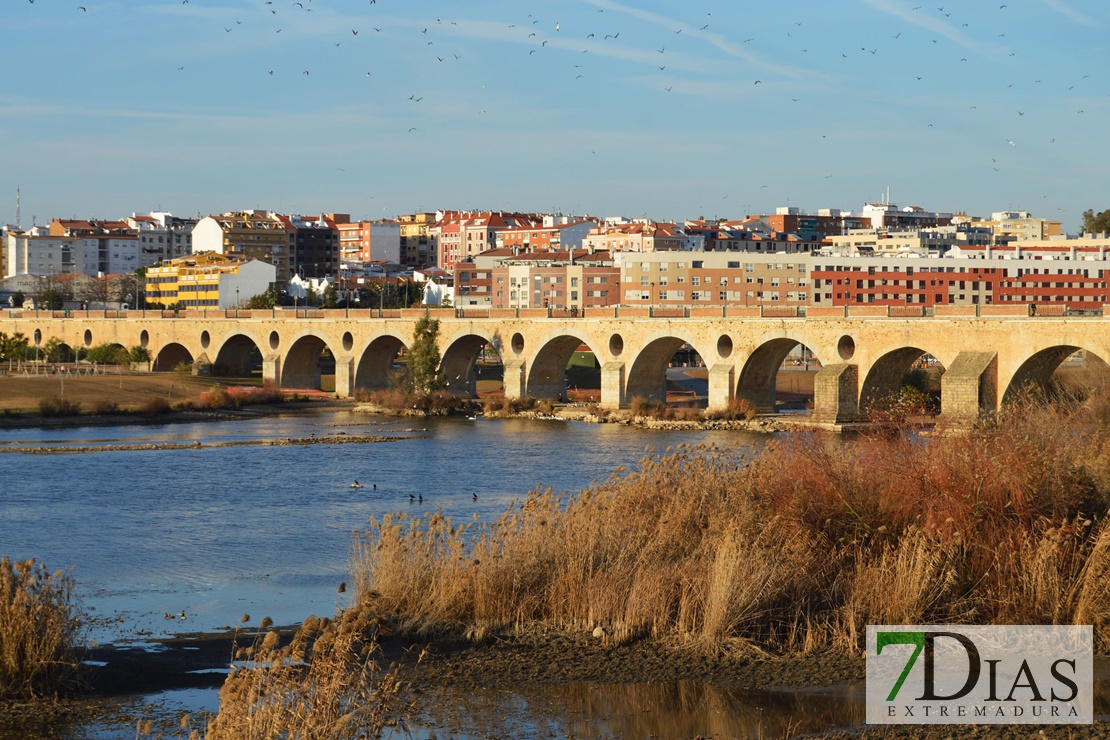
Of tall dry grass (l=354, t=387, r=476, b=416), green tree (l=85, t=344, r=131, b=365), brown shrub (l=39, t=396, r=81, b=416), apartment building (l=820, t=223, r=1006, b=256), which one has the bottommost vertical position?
tall dry grass (l=354, t=387, r=476, b=416)

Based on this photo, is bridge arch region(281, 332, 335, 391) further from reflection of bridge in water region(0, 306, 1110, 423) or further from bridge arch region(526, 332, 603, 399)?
bridge arch region(526, 332, 603, 399)

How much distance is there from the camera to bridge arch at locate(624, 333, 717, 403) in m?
50.0

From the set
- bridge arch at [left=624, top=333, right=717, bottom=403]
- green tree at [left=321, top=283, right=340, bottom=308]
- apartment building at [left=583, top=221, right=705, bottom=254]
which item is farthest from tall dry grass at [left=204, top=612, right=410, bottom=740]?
apartment building at [left=583, top=221, right=705, bottom=254]

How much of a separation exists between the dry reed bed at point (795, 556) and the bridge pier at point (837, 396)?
25.6m

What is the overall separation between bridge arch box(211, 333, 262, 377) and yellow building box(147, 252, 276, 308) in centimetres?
1934

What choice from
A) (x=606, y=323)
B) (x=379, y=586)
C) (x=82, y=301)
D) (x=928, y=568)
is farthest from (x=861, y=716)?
(x=82, y=301)

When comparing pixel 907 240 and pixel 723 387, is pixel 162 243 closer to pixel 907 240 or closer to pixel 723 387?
pixel 907 240

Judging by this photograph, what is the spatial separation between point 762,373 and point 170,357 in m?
35.8

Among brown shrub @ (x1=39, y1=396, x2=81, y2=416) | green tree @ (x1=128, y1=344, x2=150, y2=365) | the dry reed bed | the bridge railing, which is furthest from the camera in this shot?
green tree @ (x1=128, y1=344, x2=150, y2=365)

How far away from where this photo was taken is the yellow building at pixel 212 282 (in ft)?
300

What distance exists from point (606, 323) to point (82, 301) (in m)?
64.4

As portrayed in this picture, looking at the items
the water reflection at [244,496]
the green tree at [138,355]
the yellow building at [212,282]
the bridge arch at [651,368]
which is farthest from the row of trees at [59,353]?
the bridge arch at [651,368]

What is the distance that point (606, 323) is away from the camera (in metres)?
51.2

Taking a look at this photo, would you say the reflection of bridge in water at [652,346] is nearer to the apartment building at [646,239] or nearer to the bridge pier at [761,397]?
the bridge pier at [761,397]
